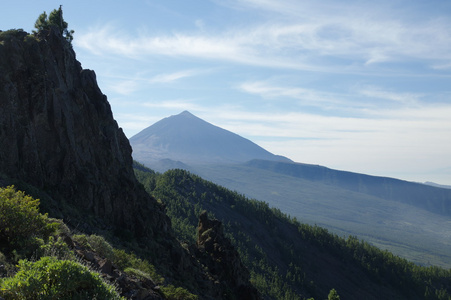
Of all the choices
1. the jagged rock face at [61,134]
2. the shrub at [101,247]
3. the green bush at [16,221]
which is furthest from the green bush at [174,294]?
the jagged rock face at [61,134]

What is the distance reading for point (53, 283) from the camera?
344 inches

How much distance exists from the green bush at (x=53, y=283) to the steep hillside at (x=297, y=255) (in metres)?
110

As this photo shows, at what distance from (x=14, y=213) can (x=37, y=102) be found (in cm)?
2313

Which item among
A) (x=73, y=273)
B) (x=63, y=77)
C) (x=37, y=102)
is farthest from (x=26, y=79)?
(x=73, y=273)

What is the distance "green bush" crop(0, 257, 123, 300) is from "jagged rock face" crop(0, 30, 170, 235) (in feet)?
76.4

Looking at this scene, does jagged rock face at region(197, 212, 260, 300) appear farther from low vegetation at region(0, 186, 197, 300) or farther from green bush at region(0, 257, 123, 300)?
green bush at region(0, 257, 123, 300)

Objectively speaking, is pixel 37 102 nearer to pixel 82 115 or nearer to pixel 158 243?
pixel 82 115

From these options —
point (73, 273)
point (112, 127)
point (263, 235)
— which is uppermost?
point (112, 127)

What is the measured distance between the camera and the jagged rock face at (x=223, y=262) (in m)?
45.2

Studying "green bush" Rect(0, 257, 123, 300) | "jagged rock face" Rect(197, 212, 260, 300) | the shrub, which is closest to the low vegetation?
"green bush" Rect(0, 257, 123, 300)

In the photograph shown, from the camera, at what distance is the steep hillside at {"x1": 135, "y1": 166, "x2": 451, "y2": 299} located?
13312cm

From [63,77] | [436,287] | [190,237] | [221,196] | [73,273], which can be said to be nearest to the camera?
[73,273]

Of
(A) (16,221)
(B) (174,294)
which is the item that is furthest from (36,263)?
(B) (174,294)

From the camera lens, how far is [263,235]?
16225cm
